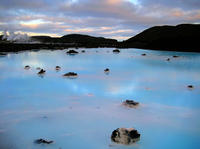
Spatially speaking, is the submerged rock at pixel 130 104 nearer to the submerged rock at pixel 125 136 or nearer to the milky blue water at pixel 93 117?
the milky blue water at pixel 93 117

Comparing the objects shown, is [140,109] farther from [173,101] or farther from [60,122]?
[60,122]

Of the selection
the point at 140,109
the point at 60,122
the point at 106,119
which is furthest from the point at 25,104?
the point at 140,109

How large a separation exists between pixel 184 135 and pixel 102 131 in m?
1.92

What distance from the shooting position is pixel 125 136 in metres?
4.06

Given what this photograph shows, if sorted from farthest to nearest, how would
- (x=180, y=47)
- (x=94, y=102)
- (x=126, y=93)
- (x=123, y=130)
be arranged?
(x=180, y=47)
(x=126, y=93)
(x=94, y=102)
(x=123, y=130)

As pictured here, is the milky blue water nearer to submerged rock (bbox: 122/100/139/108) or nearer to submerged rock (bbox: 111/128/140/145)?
submerged rock (bbox: 111/128/140/145)

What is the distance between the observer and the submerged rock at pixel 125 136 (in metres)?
4.02

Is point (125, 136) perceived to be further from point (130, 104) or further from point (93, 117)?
point (130, 104)

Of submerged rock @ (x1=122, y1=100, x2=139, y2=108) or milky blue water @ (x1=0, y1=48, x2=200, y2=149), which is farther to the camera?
submerged rock @ (x1=122, y1=100, x2=139, y2=108)

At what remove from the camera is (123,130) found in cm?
412

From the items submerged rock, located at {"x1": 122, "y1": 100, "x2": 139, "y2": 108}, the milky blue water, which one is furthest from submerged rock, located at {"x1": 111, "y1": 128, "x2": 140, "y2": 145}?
submerged rock, located at {"x1": 122, "y1": 100, "x2": 139, "y2": 108}

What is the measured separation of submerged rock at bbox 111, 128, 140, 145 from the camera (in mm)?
4020

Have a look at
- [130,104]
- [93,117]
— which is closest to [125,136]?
[93,117]

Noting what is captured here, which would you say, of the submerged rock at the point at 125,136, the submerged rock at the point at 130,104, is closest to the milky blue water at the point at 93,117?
the submerged rock at the point at 125,136
